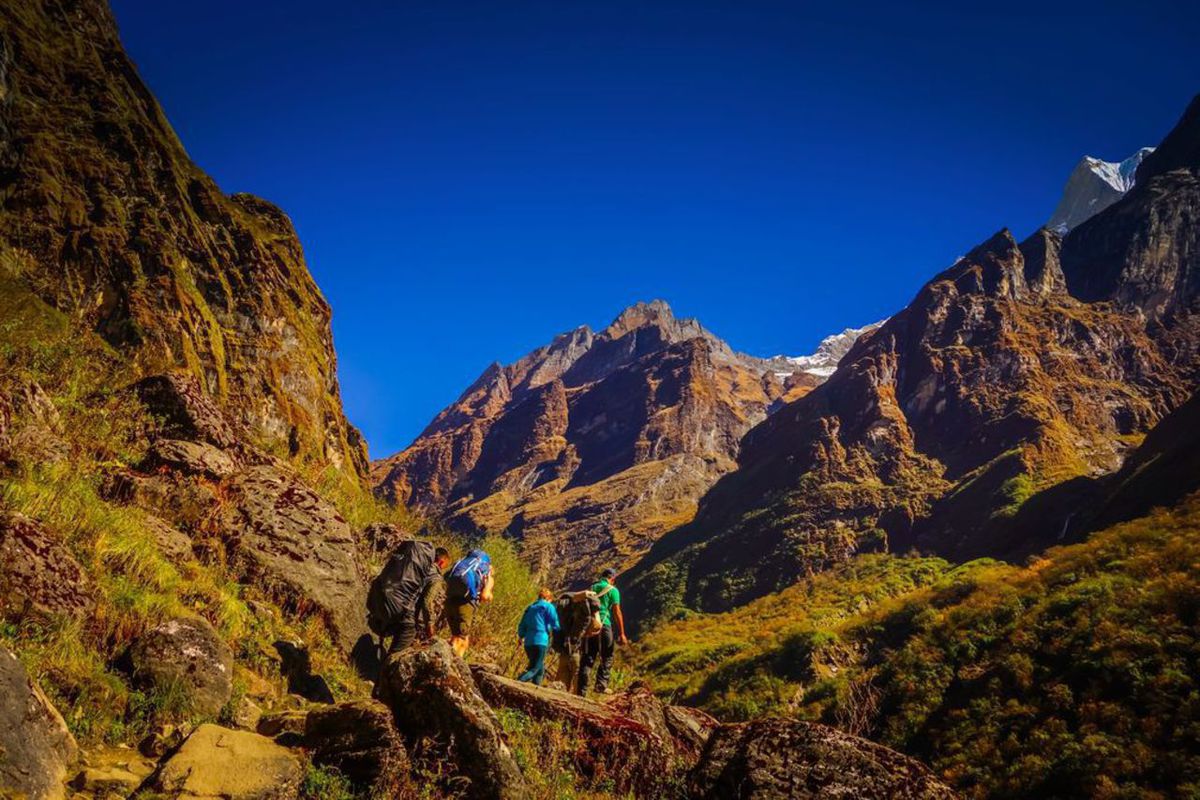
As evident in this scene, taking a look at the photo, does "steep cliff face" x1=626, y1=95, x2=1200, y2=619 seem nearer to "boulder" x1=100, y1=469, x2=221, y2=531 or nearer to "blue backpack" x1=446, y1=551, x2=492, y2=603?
"blue backpack" x1=446, y1=551, x2=492, y2=603

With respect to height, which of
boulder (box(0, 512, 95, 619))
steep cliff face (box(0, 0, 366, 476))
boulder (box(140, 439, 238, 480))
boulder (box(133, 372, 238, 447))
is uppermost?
steep cliff face (box(0, 0, 366, 476))

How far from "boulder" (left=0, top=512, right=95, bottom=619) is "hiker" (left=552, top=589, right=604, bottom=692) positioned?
652 centimetres

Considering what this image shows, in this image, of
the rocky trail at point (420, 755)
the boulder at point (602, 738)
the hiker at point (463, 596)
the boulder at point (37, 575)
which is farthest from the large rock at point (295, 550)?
the boulder at point (602, 738)

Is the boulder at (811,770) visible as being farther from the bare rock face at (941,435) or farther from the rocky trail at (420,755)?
the bare rock face at (941,435)

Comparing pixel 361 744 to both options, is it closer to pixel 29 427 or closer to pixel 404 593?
pixel 404 593

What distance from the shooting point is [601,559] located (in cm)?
15512

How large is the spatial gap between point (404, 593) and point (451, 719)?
9.88ft

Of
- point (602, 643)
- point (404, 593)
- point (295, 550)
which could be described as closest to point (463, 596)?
point (404, 593)

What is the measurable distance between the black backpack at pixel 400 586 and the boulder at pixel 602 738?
1.46m

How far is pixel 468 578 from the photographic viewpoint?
9172mm

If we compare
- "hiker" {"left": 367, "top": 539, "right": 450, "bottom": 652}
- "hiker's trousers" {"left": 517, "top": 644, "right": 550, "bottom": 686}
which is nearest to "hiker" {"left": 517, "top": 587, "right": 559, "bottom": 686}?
"hiker's trousers" {"left": 517, "top": 644, "right": 550, "bottom": 686}

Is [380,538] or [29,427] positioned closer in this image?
[29,427]

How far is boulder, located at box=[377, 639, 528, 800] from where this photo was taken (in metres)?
5.11

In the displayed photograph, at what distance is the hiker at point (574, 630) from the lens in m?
10.5
